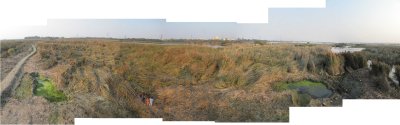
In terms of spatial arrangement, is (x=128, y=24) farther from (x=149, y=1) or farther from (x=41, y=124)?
(x=41, y=124)

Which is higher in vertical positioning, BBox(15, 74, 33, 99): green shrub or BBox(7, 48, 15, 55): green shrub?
BBox(7, 48, 15, 55): green shrub

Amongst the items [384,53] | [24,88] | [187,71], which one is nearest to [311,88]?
[384,53]

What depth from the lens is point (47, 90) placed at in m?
8.84

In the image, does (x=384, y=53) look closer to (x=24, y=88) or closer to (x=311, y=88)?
(x=311, y=88)

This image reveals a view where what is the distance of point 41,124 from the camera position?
8.54 metres

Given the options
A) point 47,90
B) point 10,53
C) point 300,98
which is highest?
point 10,53

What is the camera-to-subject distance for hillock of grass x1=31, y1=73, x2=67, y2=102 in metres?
8.77

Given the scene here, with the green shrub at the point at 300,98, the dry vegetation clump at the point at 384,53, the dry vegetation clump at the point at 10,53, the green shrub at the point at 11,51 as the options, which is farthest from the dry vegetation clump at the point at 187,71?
the green shrub at the point at 11,51

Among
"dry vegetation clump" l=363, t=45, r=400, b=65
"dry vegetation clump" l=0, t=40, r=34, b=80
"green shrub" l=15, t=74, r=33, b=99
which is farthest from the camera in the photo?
"dry vegetation clump" l=363, t=45, r=400, b=65

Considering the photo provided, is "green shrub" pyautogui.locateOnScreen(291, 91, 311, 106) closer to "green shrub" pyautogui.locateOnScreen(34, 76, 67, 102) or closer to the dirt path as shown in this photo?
"green shrub" pyautogui.locateOnScreen(34, 76, 67, 102)

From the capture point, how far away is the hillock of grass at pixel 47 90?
8.77m

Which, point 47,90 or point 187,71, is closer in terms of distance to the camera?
point 47,90

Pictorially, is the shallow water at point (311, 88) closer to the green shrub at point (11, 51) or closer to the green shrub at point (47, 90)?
the green shrub at point (47, 90)

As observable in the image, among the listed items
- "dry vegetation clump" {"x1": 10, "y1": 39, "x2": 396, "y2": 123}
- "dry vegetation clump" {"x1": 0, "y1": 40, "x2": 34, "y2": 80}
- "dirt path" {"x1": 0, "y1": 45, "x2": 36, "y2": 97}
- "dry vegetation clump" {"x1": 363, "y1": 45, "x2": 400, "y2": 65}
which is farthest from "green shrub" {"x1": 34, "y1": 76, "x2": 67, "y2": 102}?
"dry vegetation clump" {"x1": 363, "y1": 45, "x2": 400, "y2": 65}
